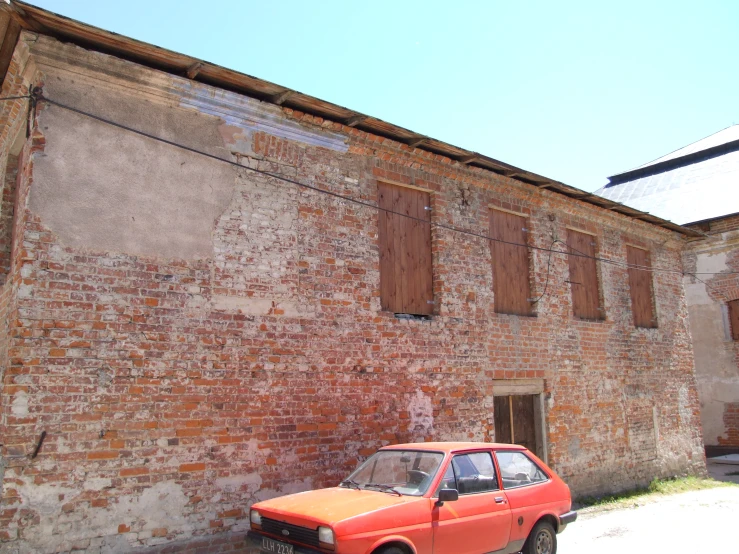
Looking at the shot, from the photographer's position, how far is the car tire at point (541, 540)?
6.05m

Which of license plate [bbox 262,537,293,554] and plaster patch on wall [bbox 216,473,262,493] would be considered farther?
plaster patch on wall [bbox 216,473,262,493]

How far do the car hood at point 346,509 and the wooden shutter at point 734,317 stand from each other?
15.0 metres

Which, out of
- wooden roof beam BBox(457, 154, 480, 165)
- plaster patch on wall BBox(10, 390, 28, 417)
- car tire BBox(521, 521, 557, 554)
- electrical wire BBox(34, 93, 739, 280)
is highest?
wooden roof beam BBox(457, 154, 480, 165)

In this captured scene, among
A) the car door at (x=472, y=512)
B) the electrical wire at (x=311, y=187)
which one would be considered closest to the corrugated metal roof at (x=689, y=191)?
the electrical wire at (x=311, y=187)

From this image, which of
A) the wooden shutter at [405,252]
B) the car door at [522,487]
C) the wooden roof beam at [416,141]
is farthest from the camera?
the wooden roof beam at [416,141]

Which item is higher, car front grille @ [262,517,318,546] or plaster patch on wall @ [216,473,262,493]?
plaster patch on wall @ [216,473,262,493]

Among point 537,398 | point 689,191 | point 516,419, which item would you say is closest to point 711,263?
point 689,191

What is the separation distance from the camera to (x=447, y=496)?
518 centimetres

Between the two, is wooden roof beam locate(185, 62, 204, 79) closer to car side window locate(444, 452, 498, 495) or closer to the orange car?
the orange car

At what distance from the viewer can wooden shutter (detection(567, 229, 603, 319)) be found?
11.7 m

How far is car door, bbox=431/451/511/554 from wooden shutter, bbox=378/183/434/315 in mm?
3030

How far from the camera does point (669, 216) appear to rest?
58.0 feet

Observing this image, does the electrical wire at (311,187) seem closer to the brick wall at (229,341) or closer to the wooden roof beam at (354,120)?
the brick wall at (229,341)

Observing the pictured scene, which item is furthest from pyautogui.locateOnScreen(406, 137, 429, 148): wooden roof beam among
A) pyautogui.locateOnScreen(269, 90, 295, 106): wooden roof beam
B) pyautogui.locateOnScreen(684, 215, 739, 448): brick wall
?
pyautogui.locateOnScreen(684, 215, 739, 448): brick wall
